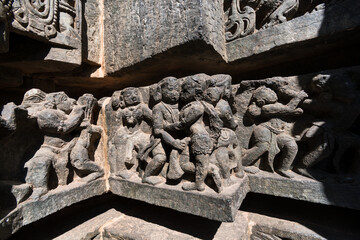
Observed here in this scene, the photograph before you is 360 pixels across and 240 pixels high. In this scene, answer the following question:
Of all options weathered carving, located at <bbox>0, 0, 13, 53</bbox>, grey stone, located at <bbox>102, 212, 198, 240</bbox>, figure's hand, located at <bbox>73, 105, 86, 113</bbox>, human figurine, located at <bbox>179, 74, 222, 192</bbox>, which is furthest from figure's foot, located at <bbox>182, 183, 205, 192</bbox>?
weathered carving, located at <bbox>0, 0, 13, 53</bbox>

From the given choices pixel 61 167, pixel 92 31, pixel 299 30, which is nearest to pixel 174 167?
pixel 61 167

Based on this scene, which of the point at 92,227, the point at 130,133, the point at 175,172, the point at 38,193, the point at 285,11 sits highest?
the point at 285,11

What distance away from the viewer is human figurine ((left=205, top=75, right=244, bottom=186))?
199 centimetres

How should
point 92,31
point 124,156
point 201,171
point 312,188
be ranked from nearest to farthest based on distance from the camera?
1. point 201,171
2. point 312,188
3. point 124,156
4. point 92,31

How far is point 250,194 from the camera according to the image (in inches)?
113

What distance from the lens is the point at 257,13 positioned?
2492 millimetres

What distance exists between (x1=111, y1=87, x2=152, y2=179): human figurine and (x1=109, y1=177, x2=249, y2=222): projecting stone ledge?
22 cm

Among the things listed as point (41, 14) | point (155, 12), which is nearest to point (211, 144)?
point (155, 12)

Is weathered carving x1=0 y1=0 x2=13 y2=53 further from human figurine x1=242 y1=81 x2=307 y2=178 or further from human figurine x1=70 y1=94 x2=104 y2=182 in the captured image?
human figurine x1=242 y1=81 x2=307 y2=178

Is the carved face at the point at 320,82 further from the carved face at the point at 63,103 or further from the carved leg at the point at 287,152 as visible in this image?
the carved face at the point at 63,103

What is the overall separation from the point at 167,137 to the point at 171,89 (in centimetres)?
55

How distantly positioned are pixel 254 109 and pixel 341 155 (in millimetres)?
1017

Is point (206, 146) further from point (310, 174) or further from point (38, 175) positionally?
point (38, 175)

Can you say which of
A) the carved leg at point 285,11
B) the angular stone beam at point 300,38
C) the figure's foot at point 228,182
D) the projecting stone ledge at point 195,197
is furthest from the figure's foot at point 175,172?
the carved leg at point 285,11
